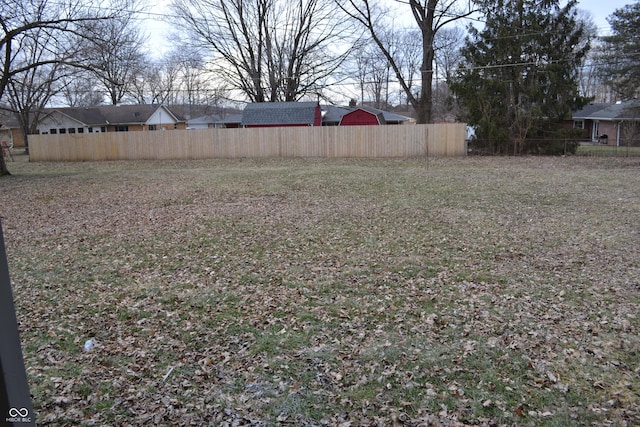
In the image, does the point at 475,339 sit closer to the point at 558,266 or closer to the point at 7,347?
the point at 558,266

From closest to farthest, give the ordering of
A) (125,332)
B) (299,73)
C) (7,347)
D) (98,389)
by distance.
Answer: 1. (7,347)
2. (98,389)
3. (125,332)
4. (299,73)

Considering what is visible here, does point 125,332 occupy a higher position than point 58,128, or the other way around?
point 58,128

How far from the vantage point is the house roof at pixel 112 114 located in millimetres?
42812

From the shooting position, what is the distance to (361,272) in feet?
20.9

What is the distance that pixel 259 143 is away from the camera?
26672 mm

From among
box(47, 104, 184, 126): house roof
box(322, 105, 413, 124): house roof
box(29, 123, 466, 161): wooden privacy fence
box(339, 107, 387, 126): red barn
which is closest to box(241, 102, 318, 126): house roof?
box(339, 107, 387, 126): red barn

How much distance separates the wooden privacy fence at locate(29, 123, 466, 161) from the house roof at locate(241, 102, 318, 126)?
16.2ft

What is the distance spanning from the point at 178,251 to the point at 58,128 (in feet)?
138

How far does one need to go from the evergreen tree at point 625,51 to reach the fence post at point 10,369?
76.9ft

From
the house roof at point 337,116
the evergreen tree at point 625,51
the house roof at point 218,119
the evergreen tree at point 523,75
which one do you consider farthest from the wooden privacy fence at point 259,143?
the house roof at point 218,119

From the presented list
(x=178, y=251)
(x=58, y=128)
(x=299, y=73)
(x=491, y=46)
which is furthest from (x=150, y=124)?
(x=178, y=251)

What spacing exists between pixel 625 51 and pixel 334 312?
2101 cm

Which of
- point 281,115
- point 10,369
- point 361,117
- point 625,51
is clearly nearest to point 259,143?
point 281,115

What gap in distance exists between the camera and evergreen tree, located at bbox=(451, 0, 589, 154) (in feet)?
77.4
